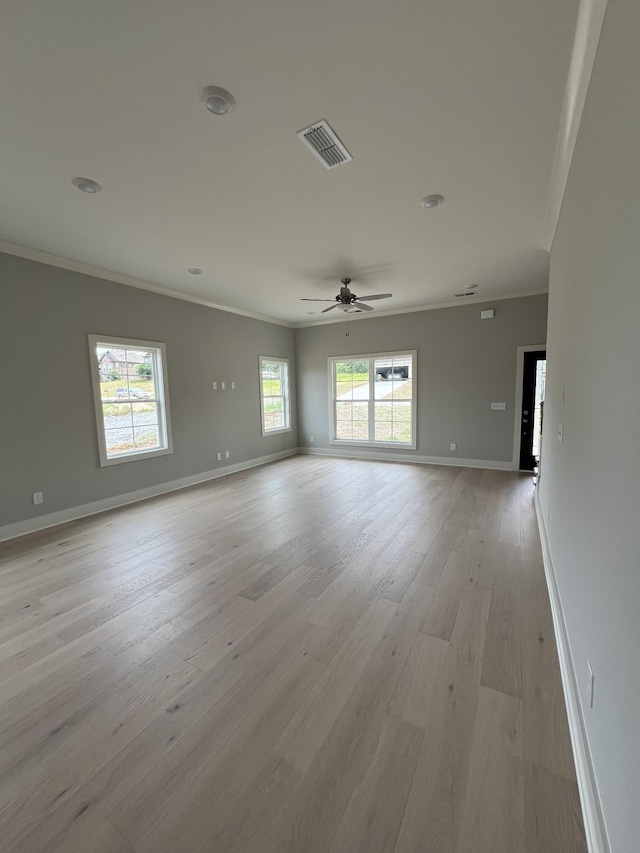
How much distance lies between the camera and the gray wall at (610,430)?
90 centimetres

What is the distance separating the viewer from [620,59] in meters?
1.12

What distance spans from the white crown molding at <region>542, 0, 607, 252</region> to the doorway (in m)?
3.36

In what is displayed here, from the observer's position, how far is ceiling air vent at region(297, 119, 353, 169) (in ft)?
6.73

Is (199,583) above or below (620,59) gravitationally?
below

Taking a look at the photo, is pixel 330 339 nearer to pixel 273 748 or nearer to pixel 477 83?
pixel 477 83

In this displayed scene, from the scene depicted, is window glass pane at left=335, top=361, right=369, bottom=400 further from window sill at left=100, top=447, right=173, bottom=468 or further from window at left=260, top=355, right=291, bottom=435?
window sill at left=100, top=447, right=173, bottom=468

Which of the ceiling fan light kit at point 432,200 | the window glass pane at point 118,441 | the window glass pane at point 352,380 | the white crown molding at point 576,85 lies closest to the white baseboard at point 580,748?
the white crown molding at point 576,85

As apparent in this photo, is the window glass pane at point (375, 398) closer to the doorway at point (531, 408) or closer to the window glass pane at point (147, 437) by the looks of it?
the doorway at point (531, 408)

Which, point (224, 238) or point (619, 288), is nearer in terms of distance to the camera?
point (619, 288)

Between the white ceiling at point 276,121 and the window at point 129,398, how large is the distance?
1.28 metres

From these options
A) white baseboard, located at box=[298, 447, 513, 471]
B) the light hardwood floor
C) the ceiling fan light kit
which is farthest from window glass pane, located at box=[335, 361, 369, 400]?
the light hardwood floor

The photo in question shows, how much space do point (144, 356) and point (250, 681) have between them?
4.49m

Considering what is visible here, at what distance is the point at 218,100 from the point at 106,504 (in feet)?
14.5

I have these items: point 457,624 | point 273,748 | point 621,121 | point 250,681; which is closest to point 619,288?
point 621,121
